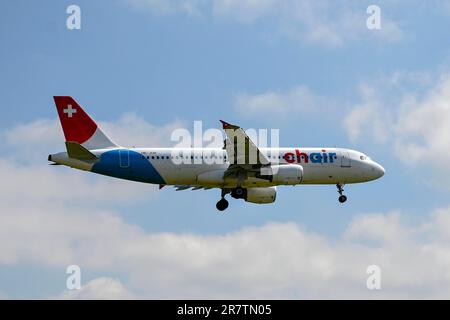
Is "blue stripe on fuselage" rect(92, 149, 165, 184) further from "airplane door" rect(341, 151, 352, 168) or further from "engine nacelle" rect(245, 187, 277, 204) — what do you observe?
"airplane door" rect(341, 151, 352, 168)

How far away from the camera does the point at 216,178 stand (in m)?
73.6

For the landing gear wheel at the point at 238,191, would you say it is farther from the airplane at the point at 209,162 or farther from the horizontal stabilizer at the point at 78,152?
the horizontal stabilizer at the point at 78,152

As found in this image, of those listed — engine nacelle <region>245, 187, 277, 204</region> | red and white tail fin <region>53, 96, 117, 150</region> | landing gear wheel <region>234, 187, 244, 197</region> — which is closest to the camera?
red and white tail fin <region>53, 96, 117, 150</region>

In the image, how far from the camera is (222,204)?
77188 millimetres

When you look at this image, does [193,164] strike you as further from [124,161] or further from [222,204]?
[124,161]

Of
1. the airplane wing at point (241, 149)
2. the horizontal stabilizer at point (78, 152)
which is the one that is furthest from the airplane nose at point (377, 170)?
the horizontal stabilizer at point (78, 152)

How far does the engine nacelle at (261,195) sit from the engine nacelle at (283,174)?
5.54m

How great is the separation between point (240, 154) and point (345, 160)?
10539mm

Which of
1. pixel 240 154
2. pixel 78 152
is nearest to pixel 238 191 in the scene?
pixel 240 154

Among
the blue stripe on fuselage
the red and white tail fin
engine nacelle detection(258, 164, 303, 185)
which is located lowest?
engine nacelle detection(258, 164, 303, 185)

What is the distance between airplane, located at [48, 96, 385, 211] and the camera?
7188 centimetres

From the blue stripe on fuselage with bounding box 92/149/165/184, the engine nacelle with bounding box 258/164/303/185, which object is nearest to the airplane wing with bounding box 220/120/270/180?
the engine nacelle with bounding box 258/164/303/185
